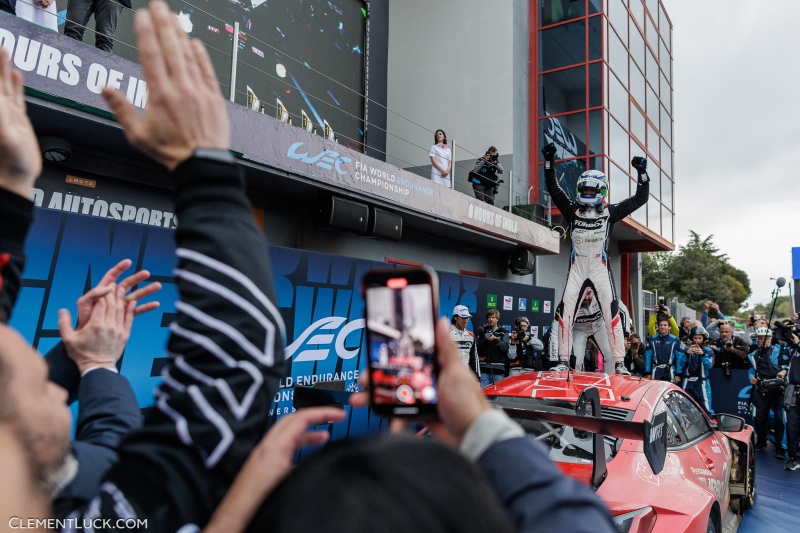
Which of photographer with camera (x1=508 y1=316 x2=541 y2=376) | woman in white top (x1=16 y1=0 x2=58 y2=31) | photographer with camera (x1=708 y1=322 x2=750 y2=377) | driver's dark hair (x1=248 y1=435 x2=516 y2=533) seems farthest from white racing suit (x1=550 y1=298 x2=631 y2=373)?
woman in white top (x1=16 y1=0 x2=58 y2=31)

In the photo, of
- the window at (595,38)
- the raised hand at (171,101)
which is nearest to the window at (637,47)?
the window at (595,38)

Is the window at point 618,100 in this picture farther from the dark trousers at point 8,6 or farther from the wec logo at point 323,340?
the dark trousers at point 8,6

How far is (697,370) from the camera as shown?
29.3 ft

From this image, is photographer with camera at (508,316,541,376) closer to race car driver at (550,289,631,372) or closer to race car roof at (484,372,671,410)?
race car driver at (550,289,631,372)

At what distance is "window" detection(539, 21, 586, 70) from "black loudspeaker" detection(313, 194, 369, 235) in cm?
1059

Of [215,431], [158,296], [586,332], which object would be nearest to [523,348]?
[586,332]

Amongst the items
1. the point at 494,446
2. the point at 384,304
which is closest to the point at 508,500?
Answer: the point at 494,446

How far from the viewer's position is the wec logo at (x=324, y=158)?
7309 mm

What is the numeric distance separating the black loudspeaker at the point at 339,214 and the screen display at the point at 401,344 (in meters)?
7.33

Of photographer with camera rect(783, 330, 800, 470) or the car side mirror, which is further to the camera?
photographer with camera rect(783, 330, 800, 470)

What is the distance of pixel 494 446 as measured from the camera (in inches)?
33.4

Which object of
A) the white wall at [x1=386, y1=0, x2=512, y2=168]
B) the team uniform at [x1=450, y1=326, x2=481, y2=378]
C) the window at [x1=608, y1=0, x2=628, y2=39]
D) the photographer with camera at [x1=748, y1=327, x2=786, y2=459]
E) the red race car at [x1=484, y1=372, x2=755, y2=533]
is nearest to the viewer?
the red race car at [x1=484, y1=372, x2=755, y2=533]

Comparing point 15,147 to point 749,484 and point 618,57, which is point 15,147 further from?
point 618,57

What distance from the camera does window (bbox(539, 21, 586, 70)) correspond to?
1625cm
